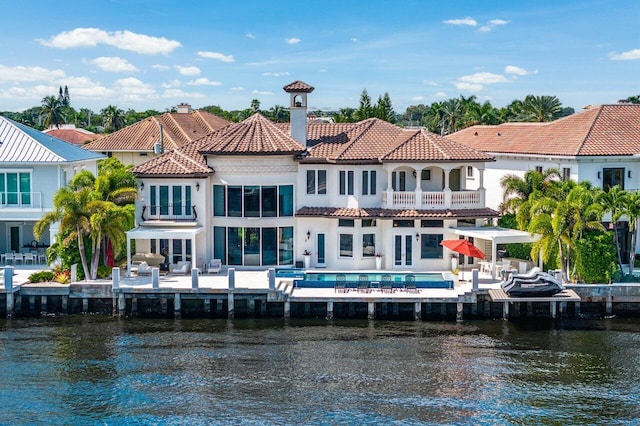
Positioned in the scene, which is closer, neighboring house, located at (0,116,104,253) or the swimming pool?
the swimming pool

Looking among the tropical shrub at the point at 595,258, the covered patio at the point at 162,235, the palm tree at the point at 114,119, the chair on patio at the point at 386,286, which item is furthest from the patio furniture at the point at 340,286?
the palm tree at the point at 114,119

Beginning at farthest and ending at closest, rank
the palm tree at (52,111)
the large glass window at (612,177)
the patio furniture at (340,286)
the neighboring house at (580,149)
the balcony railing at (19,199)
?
the palm tree at (52,111)
the large glass window at (612,177)
the neighboring house at (580,149)
the balcony railing at (19,199)
the patio furniture at (340,286)

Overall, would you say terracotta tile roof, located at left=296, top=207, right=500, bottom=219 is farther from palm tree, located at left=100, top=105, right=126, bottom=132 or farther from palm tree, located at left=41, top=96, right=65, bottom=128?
palm tree, located at left=41, top=96, right=65, bottom=128

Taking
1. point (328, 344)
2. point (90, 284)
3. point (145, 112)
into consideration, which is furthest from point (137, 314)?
point (145, 112)

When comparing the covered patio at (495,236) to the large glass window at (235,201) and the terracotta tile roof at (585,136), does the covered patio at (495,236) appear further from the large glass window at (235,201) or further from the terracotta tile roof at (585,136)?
the large glass window at (235,201)

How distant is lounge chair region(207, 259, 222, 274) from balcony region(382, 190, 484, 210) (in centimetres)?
887

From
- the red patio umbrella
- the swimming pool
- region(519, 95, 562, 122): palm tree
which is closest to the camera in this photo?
the swimming pool

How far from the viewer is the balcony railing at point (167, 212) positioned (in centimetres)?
4225

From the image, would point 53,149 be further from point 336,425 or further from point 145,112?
point 145,112

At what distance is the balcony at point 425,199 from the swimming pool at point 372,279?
3703mm

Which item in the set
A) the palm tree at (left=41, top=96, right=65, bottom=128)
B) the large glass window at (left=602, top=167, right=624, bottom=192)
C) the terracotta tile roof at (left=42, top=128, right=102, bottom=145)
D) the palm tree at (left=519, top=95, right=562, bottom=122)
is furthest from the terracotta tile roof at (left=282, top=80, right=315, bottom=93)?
the palm tree at (left=41, top=96, right=65, bottom=128)

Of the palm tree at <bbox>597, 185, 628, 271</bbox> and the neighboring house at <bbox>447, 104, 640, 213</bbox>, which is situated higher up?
the neighboring house at <bbox>447, 104, 640, 213</bbox>

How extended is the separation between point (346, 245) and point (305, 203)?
305 centimetres

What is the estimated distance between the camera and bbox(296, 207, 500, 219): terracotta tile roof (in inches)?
1617
